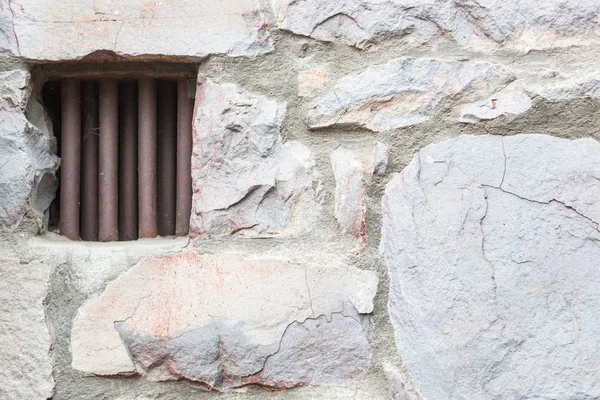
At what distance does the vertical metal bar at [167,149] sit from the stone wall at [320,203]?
76 mm

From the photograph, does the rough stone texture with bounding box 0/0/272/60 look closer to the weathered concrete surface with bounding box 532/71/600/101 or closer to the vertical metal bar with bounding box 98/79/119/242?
the vertical metal bar with bounding box 98/79/119/242

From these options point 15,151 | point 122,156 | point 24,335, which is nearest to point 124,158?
point 122,156

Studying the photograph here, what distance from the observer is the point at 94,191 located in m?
0.91

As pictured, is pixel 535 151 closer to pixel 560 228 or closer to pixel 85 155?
pixel 560 228

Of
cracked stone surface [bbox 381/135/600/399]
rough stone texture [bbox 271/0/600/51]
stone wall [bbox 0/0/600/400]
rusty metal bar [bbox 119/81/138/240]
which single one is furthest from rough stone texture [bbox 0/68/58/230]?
A: cracked stone surface [bbox 381/135/600/399]

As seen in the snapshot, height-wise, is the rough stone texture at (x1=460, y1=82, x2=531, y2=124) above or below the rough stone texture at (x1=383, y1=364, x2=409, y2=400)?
above

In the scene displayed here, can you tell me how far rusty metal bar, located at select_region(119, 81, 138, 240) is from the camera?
92cm

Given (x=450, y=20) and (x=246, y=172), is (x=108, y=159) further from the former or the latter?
(x=450, y=20)

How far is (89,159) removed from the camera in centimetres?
91

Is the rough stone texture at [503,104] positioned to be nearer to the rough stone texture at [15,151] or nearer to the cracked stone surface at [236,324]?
the cracked stone surface at [236,324]

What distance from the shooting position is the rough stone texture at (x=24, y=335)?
2.72 ft

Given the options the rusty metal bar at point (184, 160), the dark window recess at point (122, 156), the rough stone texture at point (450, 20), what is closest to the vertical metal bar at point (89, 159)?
the dark window recess at point (122, 156)

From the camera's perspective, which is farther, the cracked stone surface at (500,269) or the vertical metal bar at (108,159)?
the vertical metal bar at (108,159)

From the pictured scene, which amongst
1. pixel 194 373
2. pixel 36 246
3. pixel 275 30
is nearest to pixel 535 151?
pixel 275 30
